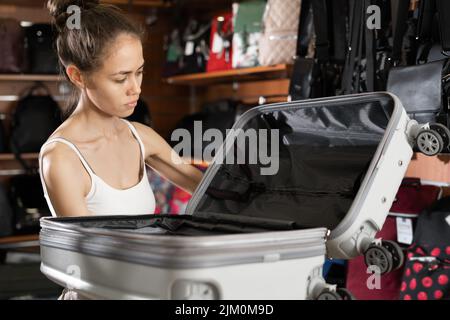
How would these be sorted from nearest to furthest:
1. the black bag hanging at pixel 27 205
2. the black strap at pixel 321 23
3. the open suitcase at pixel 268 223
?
the open suitcase at pixel 268 223 < the black strap at pixel 321 23 < the black bag hanging at pixel 27 205

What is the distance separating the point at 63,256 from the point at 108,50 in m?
0.67

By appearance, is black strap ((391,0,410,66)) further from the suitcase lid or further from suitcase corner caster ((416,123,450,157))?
suitcase corner caster ((416,123,450,157))

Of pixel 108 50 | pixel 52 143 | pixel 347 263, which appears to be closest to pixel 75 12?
pixel 108 50

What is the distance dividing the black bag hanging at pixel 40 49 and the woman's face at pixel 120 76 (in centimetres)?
313

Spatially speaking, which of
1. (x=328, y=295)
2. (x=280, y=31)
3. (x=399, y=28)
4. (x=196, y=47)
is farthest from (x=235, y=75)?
(x=328, y=295)

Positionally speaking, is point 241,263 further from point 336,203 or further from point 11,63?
point 11,63

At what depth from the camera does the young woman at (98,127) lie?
175 cm

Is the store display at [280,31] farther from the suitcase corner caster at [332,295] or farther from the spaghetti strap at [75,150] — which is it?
the suitcase corner caster at [332,295]

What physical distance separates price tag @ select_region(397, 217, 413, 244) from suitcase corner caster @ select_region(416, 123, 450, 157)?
3.42ft

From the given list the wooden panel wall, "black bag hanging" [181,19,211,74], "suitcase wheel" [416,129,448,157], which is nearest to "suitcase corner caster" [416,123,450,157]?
"suitcase wheel" [416,129,448,157]

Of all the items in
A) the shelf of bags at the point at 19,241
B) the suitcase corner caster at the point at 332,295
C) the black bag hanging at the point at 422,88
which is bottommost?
the shelf of bags at the point at 19,241

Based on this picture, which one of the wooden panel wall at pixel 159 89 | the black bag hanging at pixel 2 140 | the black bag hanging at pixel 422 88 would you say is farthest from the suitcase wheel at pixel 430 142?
the wooden panel wall at pixel 159 89

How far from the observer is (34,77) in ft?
15.9

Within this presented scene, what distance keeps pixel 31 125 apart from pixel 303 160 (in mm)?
3312
